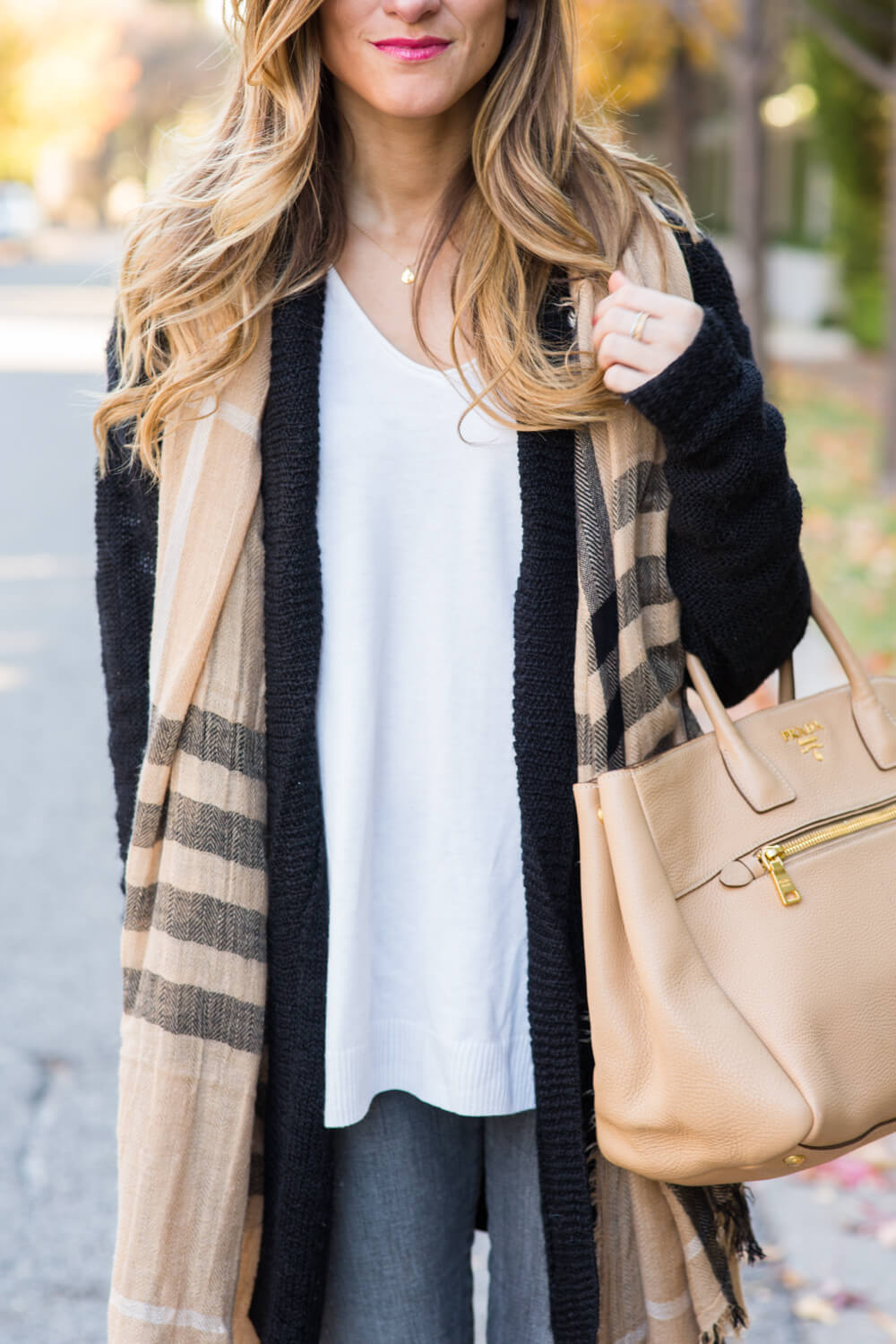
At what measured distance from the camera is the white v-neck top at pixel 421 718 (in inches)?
68.9

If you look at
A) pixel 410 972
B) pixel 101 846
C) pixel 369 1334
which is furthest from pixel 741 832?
pixel 101 846

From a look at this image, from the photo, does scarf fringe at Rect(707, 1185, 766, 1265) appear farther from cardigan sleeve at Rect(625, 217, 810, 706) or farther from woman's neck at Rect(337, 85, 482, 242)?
woman's neck at Rect(337, 85, 482, 242)

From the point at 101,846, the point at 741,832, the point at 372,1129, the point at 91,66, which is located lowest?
the point at 101,846

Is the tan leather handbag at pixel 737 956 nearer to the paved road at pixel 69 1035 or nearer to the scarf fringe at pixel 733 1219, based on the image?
the scarf fringe at pixel 733 1219

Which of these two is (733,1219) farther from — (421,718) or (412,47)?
(412,47)

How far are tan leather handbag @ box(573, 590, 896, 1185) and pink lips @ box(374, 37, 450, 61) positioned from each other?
822 mm

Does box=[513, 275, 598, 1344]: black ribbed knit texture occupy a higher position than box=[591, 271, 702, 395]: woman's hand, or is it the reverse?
box=[591, 271, 702, 395]: woman's hand

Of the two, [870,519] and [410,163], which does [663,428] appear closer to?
[410,163]

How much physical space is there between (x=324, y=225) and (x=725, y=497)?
0.61 metres

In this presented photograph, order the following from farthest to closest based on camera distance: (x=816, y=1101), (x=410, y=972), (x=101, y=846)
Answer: (x=101, y=846)
(x=410, y=972)
(x=816, y=1101)

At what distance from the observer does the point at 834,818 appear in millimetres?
1716

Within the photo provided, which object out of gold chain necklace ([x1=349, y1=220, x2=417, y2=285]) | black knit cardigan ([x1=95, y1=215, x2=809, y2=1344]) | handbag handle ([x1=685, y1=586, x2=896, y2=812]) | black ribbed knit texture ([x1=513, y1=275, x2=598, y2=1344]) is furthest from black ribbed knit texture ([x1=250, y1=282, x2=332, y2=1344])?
handbag handle ([x1=685, y1=586, x2=896, y2=812])

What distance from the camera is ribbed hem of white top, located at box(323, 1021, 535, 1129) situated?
176 centimetres

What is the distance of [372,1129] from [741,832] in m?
0.59
